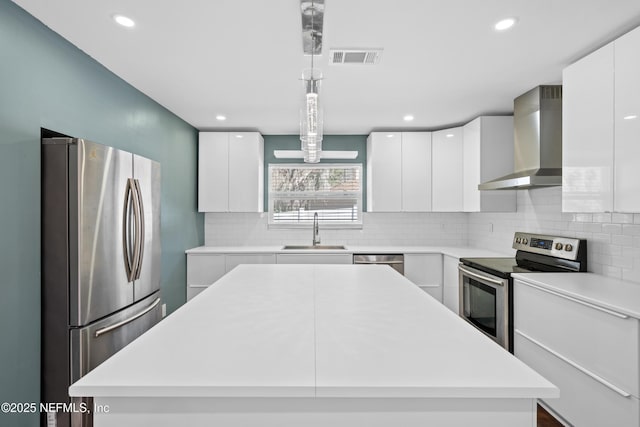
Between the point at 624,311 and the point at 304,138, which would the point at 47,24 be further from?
the point at 624,311

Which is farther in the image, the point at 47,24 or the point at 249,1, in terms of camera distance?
the point at 47,24

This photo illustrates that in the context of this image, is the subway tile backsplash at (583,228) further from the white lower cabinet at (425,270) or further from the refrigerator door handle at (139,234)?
the refrigerator door handle at (139,234)

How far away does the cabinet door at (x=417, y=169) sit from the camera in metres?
4.27

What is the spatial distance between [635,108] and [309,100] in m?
1.74

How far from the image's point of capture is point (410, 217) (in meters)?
4.66

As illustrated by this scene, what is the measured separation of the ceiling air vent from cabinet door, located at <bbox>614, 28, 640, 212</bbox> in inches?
53.0

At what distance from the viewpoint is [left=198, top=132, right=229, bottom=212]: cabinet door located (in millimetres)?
4293

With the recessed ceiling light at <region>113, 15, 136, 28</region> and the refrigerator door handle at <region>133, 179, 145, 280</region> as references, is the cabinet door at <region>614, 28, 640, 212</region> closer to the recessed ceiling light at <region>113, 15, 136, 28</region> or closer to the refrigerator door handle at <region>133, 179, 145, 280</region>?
the recessed ceiling light at <region>113, 15, 136, 28</region>

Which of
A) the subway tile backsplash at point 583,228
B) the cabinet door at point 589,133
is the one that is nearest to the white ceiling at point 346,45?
the cabinet door at point 589,133

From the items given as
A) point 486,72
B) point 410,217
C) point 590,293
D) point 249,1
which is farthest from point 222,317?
point 410,217

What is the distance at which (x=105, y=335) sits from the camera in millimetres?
2004

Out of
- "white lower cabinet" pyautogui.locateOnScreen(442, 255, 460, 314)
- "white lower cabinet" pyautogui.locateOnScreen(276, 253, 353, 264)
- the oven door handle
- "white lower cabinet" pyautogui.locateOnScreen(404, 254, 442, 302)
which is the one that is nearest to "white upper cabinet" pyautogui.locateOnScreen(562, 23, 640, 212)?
the oven door handle

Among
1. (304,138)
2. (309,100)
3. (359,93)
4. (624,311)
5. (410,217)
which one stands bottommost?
(624,311)

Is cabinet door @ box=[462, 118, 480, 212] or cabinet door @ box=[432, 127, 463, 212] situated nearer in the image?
cabinet door @ box=[462, 118, 480, 212]
